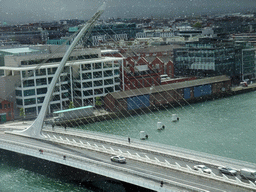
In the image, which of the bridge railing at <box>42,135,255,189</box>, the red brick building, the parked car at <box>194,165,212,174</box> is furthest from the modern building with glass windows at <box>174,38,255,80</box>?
the parked car at <box>194,165,212,174</box>

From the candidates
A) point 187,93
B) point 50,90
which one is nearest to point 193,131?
point 50,90

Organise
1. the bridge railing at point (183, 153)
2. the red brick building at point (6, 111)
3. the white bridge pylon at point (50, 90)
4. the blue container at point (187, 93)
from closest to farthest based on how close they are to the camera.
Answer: the bridge railing at point (183, 153) → the white bridge pylon at point (50, 90) → the red brick building at point (6, 111) → the blue container at point (187, 93)

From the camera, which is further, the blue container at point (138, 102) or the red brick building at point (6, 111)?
the blue container at point (138, 102)

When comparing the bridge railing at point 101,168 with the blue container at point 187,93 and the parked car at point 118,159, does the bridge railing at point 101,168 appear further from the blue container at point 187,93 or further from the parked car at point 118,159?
the blue container at point 187,93

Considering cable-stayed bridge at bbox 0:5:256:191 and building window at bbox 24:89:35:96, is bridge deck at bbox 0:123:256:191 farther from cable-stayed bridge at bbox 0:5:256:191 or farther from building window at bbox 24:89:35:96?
building window at bbox 24:89:35:96

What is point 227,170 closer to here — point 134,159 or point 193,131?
point 134,159

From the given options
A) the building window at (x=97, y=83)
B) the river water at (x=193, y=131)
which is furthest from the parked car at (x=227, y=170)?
the building window at (x=97, y=83)

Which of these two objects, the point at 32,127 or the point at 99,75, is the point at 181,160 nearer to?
the point at 32,127
